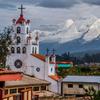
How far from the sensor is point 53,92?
220 ft

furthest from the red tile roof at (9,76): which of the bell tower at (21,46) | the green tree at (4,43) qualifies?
the bell tower at (21,46)

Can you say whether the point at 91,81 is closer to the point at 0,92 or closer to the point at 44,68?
the point at 44,68

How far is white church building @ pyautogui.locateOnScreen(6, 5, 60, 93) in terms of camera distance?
71312 millimetres

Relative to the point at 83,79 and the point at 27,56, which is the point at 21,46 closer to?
the point at 27,56

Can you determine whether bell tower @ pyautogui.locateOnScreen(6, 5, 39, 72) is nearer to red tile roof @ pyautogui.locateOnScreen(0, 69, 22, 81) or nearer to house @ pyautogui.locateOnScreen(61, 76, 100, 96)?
house @ pyautogui.locateOnScreen(61, 76, 100, 96)

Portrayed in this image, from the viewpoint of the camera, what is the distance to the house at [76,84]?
63.0 metres

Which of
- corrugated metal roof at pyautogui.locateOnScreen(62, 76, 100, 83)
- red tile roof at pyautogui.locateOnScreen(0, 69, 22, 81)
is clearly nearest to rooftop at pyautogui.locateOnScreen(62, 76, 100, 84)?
corrugated metal roof at pyautogui.locateOnScreen(62, 76, 100, 83)

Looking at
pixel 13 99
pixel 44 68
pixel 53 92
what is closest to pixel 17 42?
pixel 44 68

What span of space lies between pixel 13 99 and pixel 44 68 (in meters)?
54.4

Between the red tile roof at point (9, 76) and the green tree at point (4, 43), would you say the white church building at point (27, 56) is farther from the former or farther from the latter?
the red tile roof at point (9, 76)

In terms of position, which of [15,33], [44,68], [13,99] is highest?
[15,33]

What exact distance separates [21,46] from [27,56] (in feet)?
6.98

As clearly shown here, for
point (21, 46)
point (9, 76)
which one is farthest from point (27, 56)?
point (9, 76)

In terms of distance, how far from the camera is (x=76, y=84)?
63812 mm
